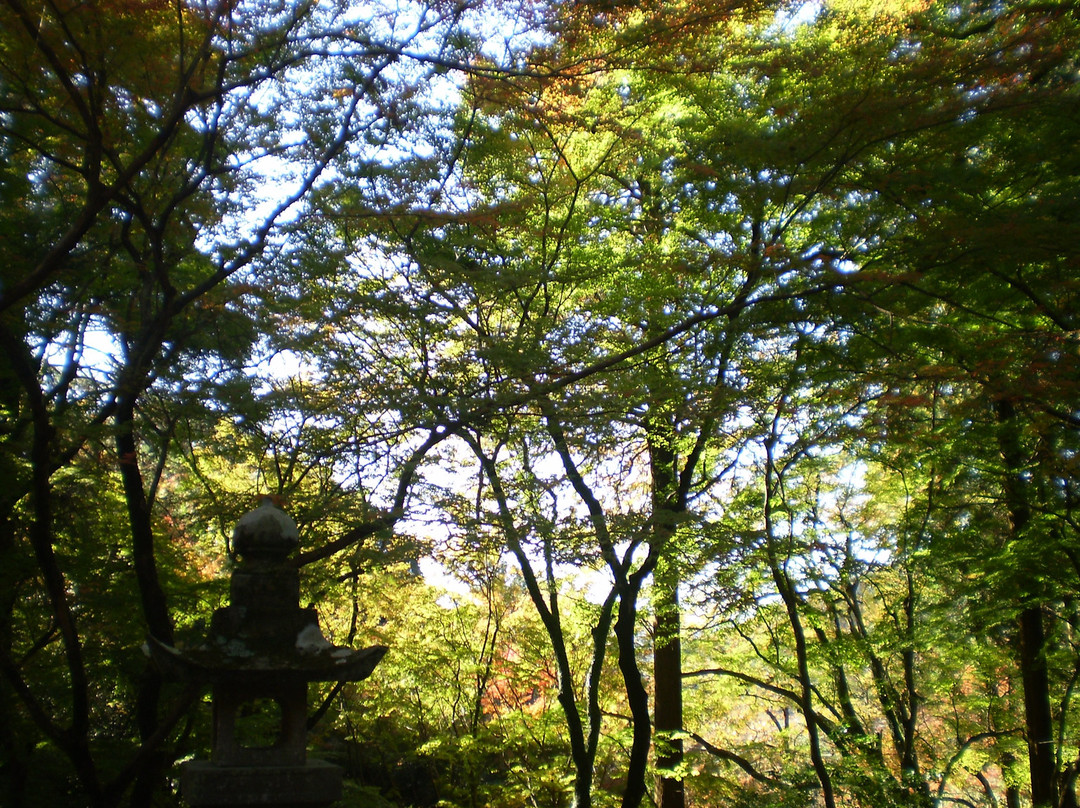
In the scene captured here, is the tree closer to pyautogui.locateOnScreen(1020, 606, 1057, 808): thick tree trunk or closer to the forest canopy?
the forest canopy

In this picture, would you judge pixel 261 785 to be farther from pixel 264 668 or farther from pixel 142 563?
pixel 142 563

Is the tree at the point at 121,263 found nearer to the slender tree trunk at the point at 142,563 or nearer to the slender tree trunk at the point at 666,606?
the slender tree trunk at the point at 142,563

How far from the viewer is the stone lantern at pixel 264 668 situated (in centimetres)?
400

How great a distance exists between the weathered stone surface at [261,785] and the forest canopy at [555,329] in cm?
199

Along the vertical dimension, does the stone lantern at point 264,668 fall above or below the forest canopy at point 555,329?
below

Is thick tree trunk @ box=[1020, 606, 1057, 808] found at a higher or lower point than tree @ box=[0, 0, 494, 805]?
lower

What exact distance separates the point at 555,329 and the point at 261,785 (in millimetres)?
A: 4670

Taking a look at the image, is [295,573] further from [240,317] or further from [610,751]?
[610,751]

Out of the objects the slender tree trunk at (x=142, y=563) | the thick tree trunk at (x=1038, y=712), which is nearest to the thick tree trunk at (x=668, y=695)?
the thick tree trunk at (x=1038, y=712)

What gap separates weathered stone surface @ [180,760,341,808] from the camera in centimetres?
388

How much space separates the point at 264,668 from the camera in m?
4.18

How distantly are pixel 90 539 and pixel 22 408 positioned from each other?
1470 millimetres

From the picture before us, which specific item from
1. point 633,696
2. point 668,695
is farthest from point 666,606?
point 668,695

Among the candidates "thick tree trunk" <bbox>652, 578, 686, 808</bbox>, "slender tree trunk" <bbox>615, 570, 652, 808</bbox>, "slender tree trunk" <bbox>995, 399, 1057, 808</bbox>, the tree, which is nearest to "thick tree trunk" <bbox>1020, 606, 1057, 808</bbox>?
"slender tree trunk" <bbox>995, 399, 1057, 808</bbox>
